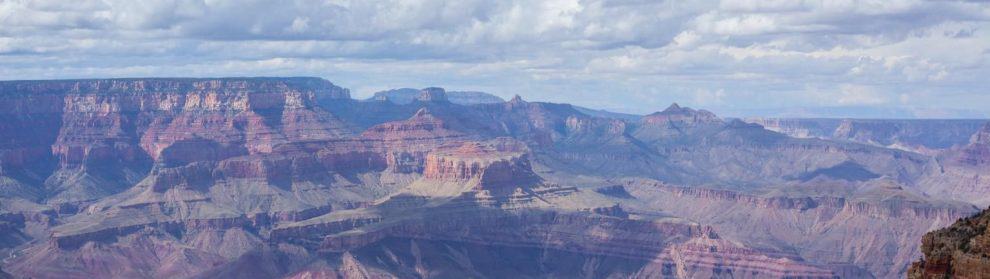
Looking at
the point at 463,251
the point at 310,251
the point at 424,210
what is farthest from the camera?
the point at 424,210

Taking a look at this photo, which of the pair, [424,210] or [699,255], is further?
[424,210]

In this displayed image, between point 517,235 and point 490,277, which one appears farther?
point 517,235

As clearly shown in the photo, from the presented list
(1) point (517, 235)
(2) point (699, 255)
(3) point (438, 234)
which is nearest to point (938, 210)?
(2) point (699, 255)

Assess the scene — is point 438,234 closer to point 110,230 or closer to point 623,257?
point 623,257

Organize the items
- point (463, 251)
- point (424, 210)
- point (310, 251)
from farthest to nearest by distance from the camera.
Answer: point (424, 210) → point (463, 251) → point (310, 251)

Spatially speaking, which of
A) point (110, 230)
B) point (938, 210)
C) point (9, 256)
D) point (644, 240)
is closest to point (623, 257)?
point (644, 240)

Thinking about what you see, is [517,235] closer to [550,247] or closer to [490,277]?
[550,247]
